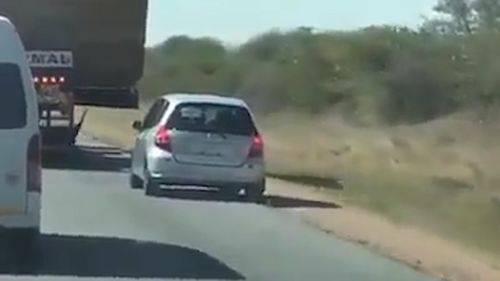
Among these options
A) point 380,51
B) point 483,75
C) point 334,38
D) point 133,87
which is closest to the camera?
point 133,87

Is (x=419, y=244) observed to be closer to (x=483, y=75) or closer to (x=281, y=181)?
(x=281, y=181)

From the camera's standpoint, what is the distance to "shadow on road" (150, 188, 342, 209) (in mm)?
28281

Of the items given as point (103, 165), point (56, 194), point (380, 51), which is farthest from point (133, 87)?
point (380, 51)

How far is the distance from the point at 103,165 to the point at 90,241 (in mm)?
18393

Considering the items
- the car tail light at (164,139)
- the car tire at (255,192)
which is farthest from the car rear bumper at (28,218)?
the car tire at (255,192)

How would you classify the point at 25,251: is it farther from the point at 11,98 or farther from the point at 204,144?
the point at 204,144

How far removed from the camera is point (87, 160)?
40.1 metres

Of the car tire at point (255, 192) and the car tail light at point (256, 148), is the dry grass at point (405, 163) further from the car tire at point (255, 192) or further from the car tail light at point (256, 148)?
the car tail light at point (256, 148)

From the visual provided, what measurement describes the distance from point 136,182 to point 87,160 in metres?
10.7

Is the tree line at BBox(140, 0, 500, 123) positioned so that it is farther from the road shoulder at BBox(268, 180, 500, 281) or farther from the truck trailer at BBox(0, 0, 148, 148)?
the road shoulder at BBox(268, 180, 500, 281)

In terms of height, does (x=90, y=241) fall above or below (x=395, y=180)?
above

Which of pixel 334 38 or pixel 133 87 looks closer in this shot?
pixel 133 87

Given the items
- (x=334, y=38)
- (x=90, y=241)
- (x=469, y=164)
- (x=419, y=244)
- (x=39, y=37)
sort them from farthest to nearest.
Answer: (x=334, y=38), (x=469, y=164), (x=39, y=37), (x=419, y=244), (x=90, y=241)

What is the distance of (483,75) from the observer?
7044 centimetres
